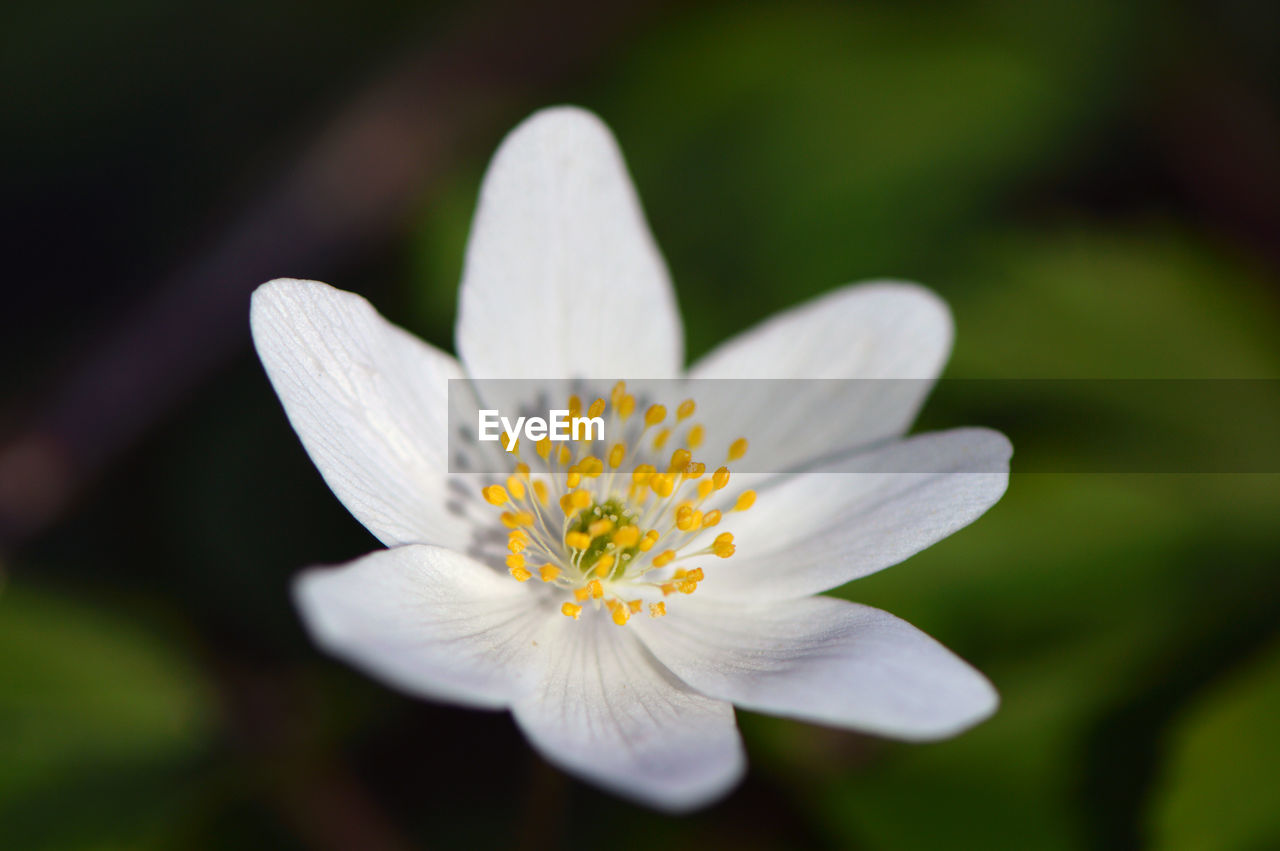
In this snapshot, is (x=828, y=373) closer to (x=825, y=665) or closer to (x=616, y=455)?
(x=616, y=455)

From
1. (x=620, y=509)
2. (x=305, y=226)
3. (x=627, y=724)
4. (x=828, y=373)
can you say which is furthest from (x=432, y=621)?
(x=305, y=226)

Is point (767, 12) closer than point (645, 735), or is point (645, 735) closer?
point (645, 735)

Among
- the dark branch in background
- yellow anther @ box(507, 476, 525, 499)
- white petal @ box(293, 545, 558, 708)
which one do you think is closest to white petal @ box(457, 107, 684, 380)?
yellow anther @ box(507, 476, 525, 499)

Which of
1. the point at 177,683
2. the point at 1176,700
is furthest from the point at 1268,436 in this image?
the point at 177,683

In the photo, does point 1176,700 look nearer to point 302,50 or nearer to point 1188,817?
point 1188,817

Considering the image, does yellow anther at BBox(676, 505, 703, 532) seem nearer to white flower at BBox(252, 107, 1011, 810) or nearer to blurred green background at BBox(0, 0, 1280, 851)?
white flower at BBox(252, 107, 1011, 810)

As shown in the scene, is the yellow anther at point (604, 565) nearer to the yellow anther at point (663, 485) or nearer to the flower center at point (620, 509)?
the flower center at point (620, 509)
